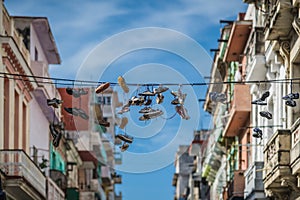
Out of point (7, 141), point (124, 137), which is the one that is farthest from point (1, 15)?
point (124, 137)

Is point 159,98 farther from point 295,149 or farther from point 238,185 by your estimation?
point 238,185

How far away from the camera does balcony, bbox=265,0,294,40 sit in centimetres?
2658

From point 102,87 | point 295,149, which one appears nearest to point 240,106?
point 295,149

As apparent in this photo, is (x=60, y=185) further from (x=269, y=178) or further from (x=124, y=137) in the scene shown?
(x=124, y=137)

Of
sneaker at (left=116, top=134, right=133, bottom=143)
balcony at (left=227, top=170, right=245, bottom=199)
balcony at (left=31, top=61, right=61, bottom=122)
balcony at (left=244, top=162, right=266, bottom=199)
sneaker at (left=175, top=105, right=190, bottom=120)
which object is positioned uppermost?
balcony at (left=31, top=61, right=61, bottom=122)

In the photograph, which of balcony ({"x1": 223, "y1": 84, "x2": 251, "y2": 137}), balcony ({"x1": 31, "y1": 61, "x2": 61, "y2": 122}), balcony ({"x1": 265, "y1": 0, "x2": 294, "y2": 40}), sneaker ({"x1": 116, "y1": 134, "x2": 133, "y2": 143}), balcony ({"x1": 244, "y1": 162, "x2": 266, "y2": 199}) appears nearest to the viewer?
sneaker ({"x1": 116, "y1": 134, "x2": 133, "y2": 143})

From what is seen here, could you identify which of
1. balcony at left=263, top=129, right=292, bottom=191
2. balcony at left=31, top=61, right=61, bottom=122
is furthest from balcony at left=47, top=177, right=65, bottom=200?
balcony at left=263, top=129, right=292, bottom=191

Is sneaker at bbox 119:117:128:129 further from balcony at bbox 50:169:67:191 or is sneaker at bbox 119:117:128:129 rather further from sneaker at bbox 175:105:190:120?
balcony at bbox 50:169:67:191

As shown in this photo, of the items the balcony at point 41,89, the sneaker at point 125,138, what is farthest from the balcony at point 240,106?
the sneaker at point 125,138

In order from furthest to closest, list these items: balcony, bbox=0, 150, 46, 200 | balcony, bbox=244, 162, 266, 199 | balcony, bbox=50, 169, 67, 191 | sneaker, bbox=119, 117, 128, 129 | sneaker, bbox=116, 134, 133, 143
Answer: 1. balcony, bbox=50, 169, 67, 191
2. balcony, bbox=0, 150, 46, 200
3. balcony, bbox=244, 162, 266, 199
4. sneaker, bbox=116, 134, 133, 143
5. sneaker, bbox=119, 117, 128, 129

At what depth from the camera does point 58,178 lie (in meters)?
46.6

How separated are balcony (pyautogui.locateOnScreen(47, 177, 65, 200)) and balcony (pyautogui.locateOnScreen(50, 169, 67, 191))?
593 mm

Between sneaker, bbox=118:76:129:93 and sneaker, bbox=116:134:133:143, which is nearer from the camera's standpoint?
sneaker, bbox=118:76:129:93

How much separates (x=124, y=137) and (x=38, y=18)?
2038cm
